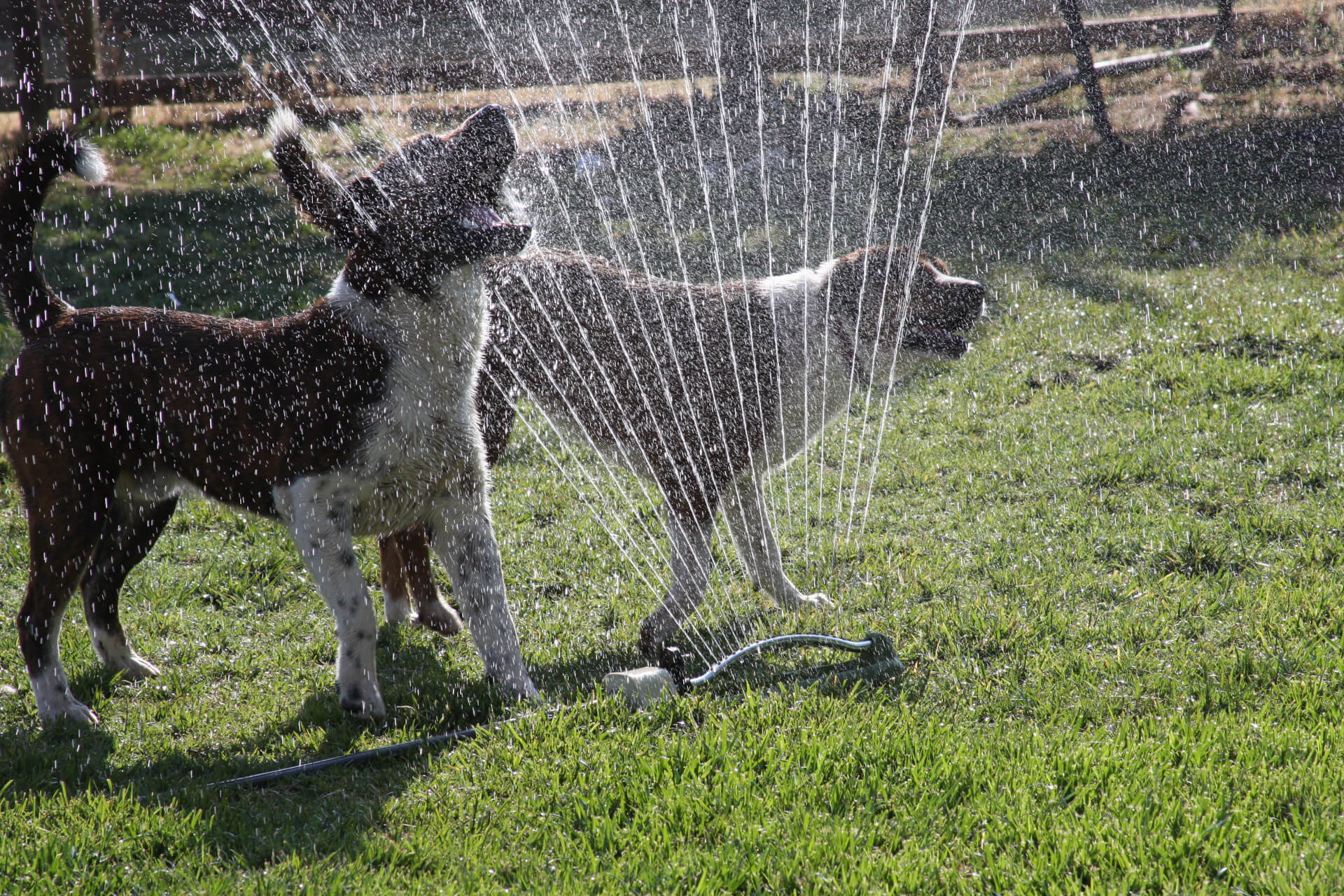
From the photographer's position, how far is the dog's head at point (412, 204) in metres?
3.11

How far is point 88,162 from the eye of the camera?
350 cm

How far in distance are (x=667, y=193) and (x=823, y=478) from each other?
6244mm

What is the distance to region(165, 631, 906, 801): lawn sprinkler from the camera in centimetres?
303

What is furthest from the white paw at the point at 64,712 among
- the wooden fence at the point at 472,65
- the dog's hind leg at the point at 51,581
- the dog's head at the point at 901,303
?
the wooden fence at the point at 472,65

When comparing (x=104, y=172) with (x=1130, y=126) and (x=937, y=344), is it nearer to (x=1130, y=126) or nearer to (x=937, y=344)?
(x=937, y=344)

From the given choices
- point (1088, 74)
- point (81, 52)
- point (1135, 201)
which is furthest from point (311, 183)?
point (1088, 74)

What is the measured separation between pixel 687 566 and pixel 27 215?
8.10ft

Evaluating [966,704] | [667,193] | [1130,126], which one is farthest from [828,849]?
[1130,126]

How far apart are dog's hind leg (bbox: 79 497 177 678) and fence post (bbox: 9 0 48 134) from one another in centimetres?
800

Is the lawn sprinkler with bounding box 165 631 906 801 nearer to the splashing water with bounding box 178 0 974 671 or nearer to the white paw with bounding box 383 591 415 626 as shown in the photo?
the white paw with bounding box 383 591 415 626

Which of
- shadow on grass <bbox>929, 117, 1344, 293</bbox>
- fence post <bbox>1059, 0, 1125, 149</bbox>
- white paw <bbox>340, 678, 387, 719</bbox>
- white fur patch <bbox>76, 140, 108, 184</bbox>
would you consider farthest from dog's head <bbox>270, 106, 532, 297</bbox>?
fence post <bbox>1059, 0, 1125, 149</bbox>

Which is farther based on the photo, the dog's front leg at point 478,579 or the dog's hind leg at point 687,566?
the dog's hind leg at point 687,566

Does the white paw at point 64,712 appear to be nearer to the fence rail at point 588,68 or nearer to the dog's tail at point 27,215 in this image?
the dog's tail at point 27,215

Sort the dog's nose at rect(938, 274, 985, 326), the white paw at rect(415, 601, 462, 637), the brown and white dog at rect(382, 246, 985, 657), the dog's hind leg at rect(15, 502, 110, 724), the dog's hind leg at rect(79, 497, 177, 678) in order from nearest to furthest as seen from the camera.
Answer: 1. the dog's hind leg at rect(15, 502, 110, 724)
2. the dog's hind leg at rect(79, 497, 177, 678)
3. the white paw at rect(415, 601, 462, 637)
4. the brown and white dog at rect(382, 246, 985, 657)
5. the dog's nose at rect(938, 274, 985, 326)
